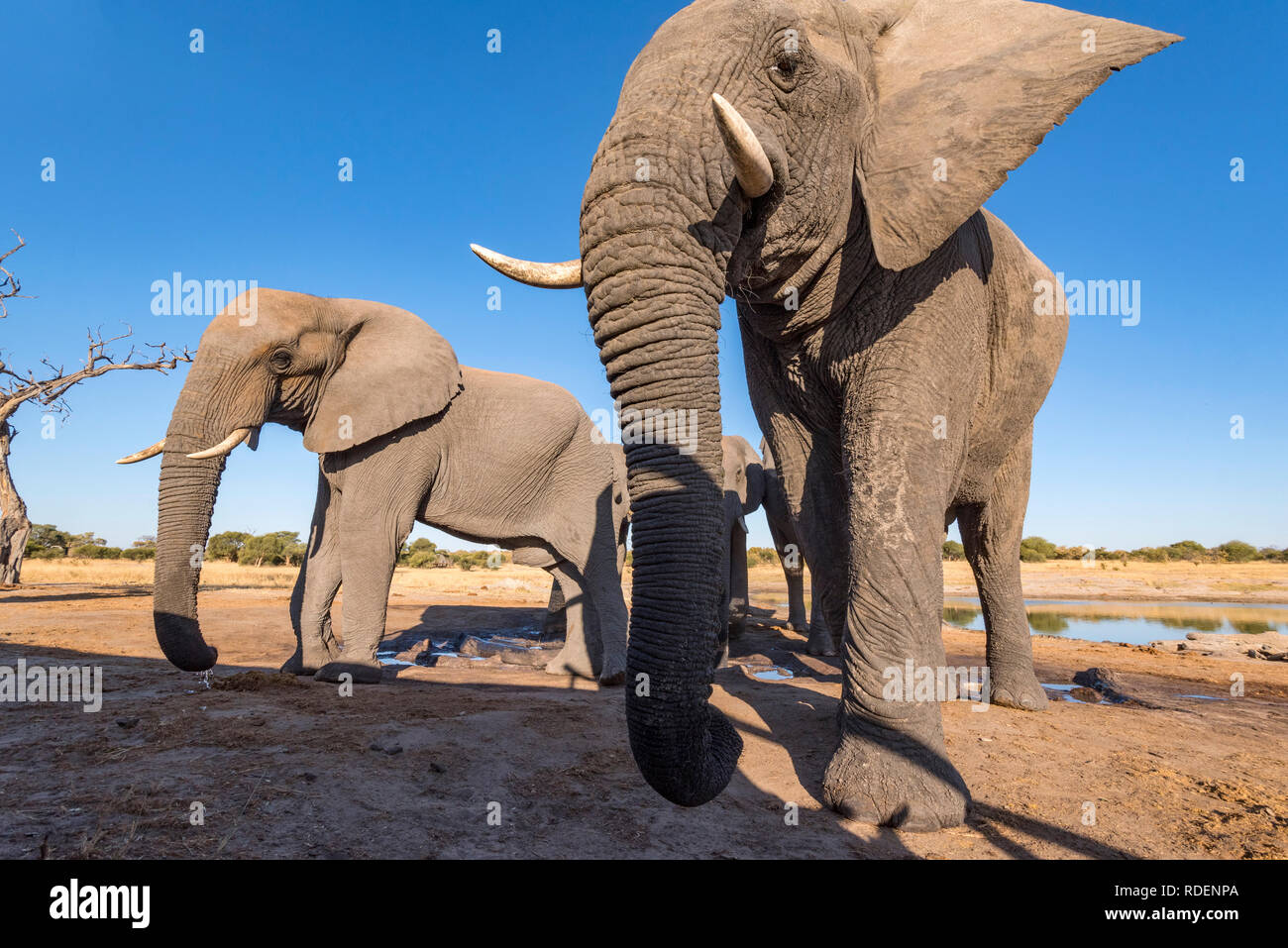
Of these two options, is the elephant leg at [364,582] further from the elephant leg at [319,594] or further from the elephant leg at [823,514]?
the elephant leg at [823,514]

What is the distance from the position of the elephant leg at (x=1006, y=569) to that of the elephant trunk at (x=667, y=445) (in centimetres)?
435

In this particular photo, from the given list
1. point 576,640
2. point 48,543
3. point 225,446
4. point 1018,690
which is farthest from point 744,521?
point 48,543

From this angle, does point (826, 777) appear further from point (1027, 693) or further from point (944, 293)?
point (1027, 693)

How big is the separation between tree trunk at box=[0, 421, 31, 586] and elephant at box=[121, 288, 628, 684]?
18.5 metres

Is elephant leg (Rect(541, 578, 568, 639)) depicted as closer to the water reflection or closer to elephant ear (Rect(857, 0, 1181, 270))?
the water reflection

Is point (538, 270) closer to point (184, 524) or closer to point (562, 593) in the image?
point (184, 524)

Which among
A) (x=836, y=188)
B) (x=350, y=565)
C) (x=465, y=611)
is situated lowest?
(x=465, y=611)

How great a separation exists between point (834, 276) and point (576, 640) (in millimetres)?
5853

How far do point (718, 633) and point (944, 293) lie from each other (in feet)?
8.17

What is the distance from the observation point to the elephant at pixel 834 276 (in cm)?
280

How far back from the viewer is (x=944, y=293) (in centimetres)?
408

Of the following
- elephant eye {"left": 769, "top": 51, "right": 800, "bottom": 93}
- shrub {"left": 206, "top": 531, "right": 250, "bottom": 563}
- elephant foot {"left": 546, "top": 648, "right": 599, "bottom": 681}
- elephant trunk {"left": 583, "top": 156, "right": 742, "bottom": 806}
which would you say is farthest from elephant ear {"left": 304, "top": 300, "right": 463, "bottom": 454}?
shrub {"left": 206, "top": 531, "right": 250, "bottom": 563}

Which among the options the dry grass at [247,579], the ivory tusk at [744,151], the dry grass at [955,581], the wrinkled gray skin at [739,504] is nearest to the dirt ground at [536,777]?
the ivory tusk at [744,151]
